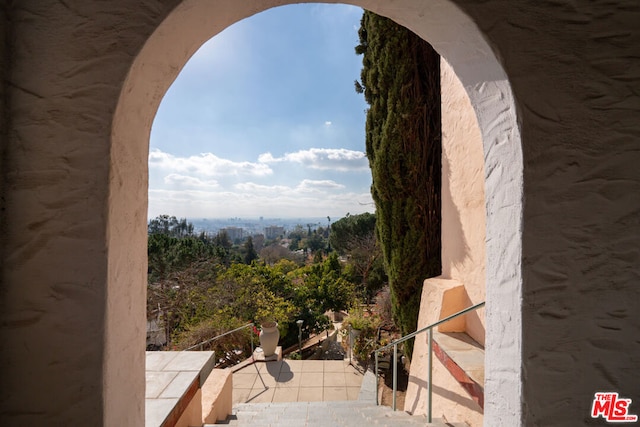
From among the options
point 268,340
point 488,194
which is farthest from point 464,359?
point 268,340

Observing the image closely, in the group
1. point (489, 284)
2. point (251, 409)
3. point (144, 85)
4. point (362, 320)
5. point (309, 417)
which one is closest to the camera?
point (144, 85)

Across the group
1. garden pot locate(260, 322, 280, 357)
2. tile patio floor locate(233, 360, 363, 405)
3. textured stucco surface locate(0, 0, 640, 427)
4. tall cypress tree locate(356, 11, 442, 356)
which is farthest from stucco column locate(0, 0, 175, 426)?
garden pot locate(260, 322, 280, 357)

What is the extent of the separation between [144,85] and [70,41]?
0.22 meters

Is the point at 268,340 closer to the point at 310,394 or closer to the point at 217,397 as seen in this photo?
the point at 310,394

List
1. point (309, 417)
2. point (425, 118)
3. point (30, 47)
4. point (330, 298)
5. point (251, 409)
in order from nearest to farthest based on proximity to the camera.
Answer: point (30, 47), point (309, 417), point (251, 409), point (425, 118), point (330, 298)

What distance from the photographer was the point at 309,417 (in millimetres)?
2980

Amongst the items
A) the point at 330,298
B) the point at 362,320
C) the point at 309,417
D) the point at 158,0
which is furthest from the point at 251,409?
the point at 330,298

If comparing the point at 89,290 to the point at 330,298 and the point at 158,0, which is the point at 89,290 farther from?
the point at 330,298

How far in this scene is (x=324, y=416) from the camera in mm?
2959

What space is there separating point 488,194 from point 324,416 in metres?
2.97

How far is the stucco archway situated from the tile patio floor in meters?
4.66

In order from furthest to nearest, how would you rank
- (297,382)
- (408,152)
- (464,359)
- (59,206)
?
(297,382) → (408,152) → (464,359) → (59,206)

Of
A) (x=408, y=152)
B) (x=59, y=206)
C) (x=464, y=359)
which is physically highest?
(x=408, y=152)

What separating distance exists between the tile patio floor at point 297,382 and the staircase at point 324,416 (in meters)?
1.31
